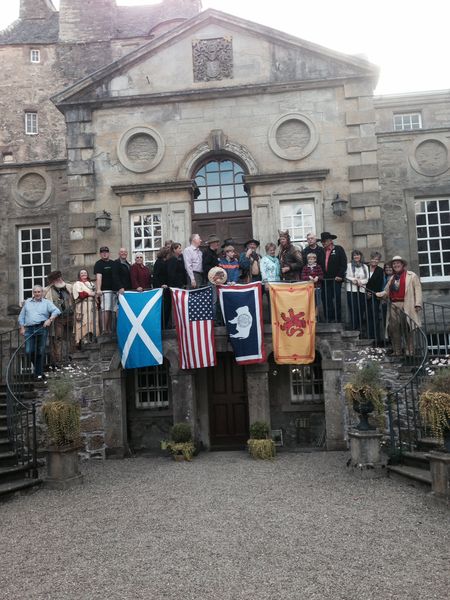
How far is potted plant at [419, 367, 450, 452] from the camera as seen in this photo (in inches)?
281

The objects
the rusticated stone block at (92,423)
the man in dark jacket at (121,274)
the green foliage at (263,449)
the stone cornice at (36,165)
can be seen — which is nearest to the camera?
the green foliage at (263,449)

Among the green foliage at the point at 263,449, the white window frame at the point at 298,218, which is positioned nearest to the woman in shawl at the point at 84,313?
the green foliage at the point at 263,449

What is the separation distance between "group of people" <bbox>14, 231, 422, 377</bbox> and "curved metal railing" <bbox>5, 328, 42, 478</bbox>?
35 centimetres

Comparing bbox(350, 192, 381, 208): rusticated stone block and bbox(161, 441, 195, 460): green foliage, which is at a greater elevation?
bbox(350, 192, 381, 208): rusticated stone block

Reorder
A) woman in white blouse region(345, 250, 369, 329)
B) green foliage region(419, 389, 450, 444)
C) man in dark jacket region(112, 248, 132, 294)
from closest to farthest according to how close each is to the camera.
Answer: green foliage region(419, 389, 450, 444), woman in white blouse region(345, 250, 369, 329), man in dark jacket region(112, 248, 132, 294)

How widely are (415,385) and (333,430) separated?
5.79 ft

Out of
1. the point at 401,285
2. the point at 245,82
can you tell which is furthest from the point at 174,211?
the point at 401,285

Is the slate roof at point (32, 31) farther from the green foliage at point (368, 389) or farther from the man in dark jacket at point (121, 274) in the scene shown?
the green foliage at point (368, 389)

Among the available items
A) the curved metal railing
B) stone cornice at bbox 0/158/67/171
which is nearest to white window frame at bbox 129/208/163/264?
stone cornice at bbox 0/158/67/171

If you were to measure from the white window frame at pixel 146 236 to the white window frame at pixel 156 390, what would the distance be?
2808 mm

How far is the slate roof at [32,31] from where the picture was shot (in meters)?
32.3

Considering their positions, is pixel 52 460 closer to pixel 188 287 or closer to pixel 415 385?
pixel 188 287

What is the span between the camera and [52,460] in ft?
29.2

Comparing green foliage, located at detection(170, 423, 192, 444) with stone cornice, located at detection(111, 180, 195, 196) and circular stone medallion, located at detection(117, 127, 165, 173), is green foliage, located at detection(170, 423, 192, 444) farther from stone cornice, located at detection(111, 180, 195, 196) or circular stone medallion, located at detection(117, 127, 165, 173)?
circular stone medallion, located at detection(117, 127, 165, 173)
